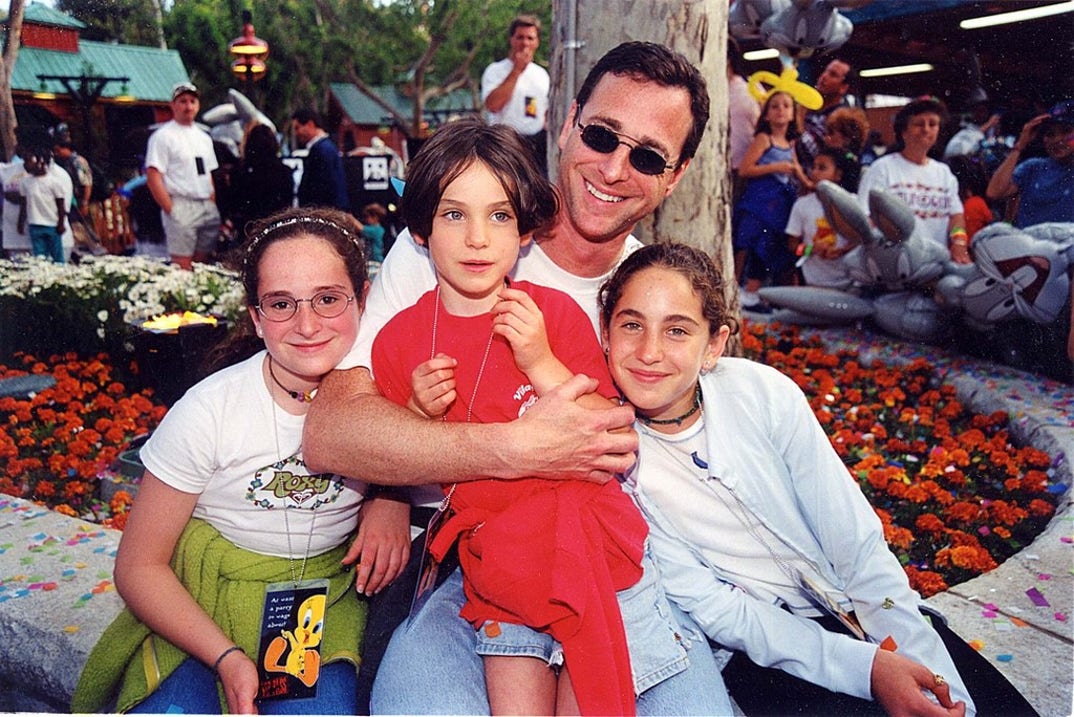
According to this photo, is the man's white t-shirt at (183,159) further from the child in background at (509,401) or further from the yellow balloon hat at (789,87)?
the child in background at (509,401)

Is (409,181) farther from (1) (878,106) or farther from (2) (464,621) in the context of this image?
(1) (878,106)

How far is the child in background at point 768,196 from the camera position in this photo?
645 centimetres

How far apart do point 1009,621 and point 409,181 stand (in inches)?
84.6

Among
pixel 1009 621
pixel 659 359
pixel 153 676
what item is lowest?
pixel 1009 621

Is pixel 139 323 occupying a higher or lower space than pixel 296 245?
lower

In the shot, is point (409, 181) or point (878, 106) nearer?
point (409, 181)

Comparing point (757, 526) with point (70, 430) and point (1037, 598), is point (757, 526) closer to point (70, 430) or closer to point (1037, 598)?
point (1037, 598)

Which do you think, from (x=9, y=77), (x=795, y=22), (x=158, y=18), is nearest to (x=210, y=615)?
(x=9, y=77)

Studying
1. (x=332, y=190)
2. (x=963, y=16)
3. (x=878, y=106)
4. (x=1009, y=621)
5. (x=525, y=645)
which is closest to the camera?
(x=525, y=645)

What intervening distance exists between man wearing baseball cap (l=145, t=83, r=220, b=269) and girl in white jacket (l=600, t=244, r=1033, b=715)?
642 centimetres

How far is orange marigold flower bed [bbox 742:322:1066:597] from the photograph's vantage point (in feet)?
10.3

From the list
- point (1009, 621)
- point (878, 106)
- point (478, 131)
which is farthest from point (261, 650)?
point (878, 106)

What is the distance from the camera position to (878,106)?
565 inches

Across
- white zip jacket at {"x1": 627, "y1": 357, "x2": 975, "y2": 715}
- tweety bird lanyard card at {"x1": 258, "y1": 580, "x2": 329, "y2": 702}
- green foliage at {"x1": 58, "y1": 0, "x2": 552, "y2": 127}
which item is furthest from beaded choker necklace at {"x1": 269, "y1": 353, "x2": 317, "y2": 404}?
green foliage at {"x1": 58, "y1": 0, "x2": 552, "y2": 127}
